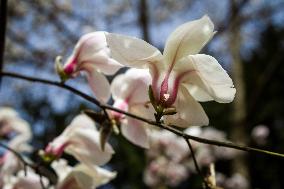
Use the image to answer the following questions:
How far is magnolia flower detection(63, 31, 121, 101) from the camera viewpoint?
2.31 feet

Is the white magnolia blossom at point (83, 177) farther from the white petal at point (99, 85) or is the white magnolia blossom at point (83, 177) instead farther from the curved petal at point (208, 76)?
the curved petal at point (208, 76)

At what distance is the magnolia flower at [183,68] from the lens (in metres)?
0.50

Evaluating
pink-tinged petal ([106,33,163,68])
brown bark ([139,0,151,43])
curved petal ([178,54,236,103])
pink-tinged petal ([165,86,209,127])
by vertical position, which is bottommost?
brown bark ([139,0,151,43])

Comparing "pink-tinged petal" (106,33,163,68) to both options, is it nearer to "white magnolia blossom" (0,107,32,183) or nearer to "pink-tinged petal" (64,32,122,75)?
"pink-tinged petal" (64,32,122,75)

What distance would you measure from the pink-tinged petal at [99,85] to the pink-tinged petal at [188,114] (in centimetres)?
20

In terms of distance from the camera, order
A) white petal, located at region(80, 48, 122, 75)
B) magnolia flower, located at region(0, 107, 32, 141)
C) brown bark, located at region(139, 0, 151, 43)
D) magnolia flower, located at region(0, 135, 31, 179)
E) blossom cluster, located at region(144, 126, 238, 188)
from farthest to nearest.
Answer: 1. brown bark, located at region(139, 0, 151, 43)
2. blossom cluster, located at region(144, 126, 238, 188)
3. magnolia flower, located at region(0, 107, 32, 141)
4. magnolia flower, located at region(0, 135, 31, 179)
5. white petal, located at region(80, 48, 122, 75)

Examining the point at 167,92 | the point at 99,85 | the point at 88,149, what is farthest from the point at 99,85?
the point at 167,92

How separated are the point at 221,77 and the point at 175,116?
0.08m

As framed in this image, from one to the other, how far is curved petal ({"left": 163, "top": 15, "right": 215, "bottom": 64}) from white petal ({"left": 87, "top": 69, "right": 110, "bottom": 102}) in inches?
8.8

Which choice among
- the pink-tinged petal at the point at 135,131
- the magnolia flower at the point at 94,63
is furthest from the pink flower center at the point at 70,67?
the pink-tinged petal at the point at 135,131

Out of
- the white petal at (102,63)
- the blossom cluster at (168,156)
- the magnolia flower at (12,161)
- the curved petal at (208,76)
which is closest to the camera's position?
the curved petal at (208,76)

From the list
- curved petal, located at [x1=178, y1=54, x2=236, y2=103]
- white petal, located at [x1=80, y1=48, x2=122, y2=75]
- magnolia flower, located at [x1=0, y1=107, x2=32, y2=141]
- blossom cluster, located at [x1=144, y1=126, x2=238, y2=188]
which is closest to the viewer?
curved petal, located at [x1=178, y1=54, x2=236, y2=103]

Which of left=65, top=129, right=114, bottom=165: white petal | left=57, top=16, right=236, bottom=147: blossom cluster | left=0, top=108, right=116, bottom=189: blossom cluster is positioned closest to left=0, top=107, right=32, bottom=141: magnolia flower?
left=0, top=108, right=116, bottom=189: blossom cluster

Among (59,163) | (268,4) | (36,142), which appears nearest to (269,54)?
(268,4)
